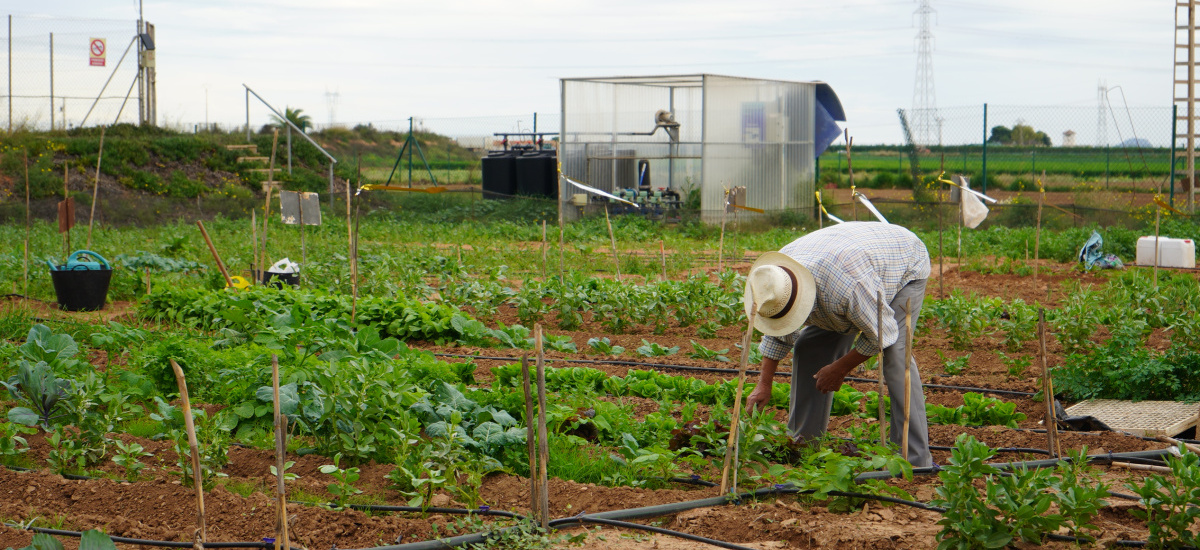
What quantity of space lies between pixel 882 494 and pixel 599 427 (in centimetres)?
121

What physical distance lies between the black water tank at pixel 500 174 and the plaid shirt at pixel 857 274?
14479mm

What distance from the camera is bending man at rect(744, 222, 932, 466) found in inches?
137

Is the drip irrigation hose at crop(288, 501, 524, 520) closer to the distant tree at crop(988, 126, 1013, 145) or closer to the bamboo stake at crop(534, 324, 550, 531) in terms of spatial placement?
the bamboo stake at crop(534, 324, 550, 531)

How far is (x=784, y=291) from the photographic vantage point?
341 cm

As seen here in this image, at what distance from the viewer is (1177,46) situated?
51.0 feet

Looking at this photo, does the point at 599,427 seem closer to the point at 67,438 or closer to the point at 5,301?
the point at 67,438

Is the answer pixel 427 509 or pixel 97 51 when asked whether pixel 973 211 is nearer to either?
pixel 427 509

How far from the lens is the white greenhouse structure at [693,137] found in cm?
1595

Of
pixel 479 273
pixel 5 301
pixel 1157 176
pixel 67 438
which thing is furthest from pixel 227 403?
pixel 1157 176

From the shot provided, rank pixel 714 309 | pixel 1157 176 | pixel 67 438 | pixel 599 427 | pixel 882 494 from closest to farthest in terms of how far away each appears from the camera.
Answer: pixel 882 494 → pixel 67 438 → pixel 599 427 → pixel 714 309 → pixel 1157 176

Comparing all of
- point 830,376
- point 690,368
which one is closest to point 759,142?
point 690,368

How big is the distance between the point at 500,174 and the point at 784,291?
599 inches

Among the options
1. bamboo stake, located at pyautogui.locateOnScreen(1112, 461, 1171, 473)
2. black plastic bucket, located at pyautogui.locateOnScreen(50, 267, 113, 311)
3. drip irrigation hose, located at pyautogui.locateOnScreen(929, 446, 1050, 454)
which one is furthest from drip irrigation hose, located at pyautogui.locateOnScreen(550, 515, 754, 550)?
black plastic bucket, located at pyautogui.locateOnScreen(50, 267, 113, 311)

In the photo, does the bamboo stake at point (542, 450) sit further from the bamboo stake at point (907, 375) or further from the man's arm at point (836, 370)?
the bamboo stake at point (907, 375)
